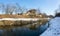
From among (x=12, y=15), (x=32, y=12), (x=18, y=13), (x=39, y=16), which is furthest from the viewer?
(x=32, y=12)

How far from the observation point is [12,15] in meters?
27.6

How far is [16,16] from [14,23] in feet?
30.3

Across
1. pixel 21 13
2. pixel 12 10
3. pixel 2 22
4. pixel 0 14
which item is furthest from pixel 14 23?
pixel 21 13

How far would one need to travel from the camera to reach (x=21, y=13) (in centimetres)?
3108

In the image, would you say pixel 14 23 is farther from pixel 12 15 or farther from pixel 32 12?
pixel 32 12

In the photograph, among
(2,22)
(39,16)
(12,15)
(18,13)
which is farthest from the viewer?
(39,16)

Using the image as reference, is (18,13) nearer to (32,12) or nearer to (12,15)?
(12,15)

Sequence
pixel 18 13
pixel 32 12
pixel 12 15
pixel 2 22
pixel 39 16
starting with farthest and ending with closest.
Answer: pixel 32 12 → pixel 39 16 → pixel 18 13 → pixel 12 15 → pixel 2 22

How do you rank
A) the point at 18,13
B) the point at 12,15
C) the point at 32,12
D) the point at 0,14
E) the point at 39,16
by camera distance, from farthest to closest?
1. the point at 32,12
2. the point at 39,16
3. the point at 18,13
4. the point at 12,15
5. the point at 0,14

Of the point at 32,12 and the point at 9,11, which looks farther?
the point at 32,12

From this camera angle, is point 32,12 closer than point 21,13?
No

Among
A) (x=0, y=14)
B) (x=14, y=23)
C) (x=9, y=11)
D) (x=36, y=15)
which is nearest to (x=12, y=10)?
(x=9, y=11)

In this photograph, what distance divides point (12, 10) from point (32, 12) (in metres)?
12.4

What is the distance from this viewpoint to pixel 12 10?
28.2 m
